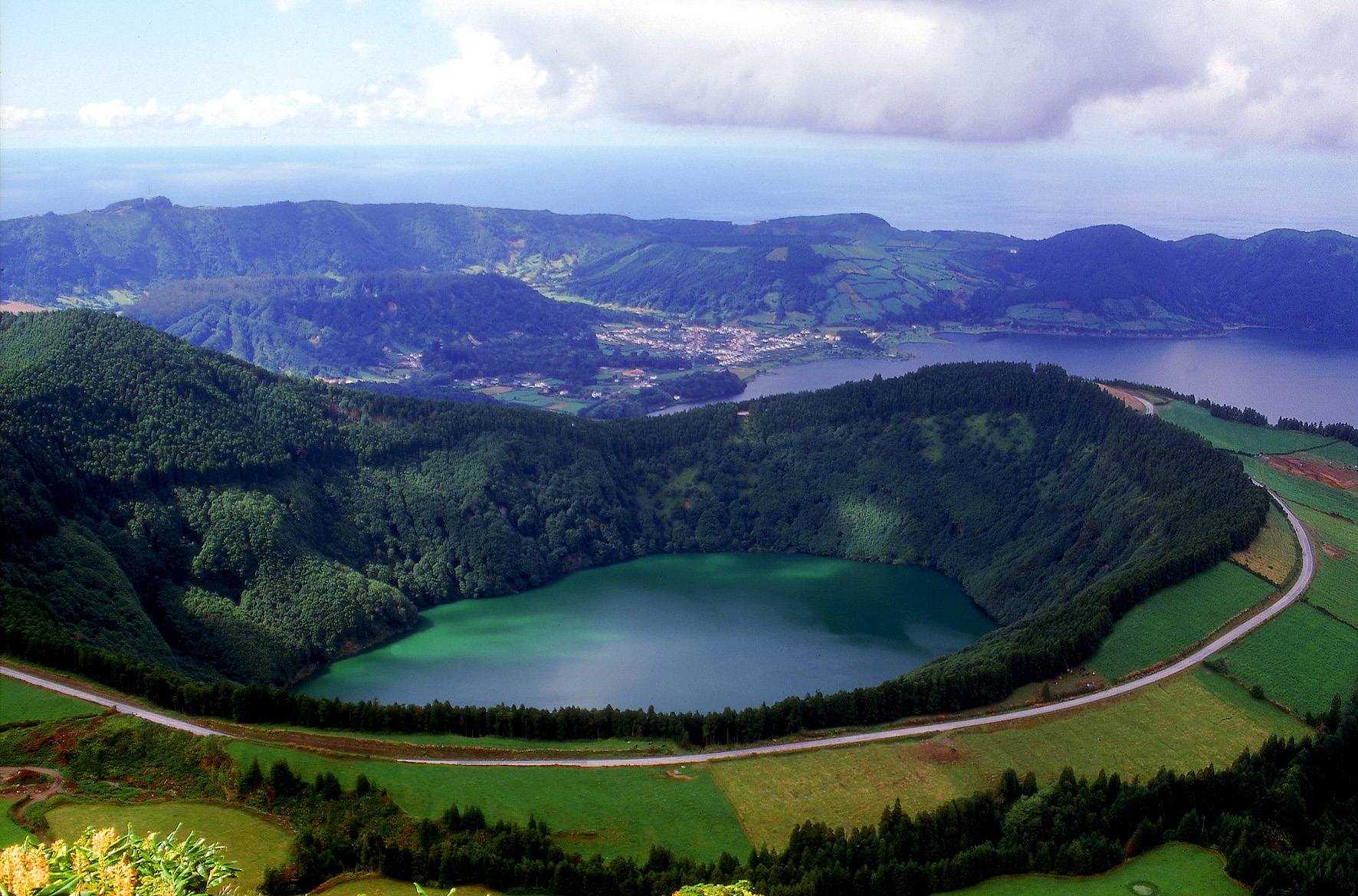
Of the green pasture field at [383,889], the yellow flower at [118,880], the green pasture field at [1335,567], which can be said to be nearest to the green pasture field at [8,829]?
the green pasture field at [383,889]

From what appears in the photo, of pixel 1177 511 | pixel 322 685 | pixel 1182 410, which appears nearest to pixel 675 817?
pixel 322 685

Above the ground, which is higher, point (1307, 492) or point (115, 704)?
point (1307, 492)

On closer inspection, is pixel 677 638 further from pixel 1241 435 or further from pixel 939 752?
pixel 1241 435

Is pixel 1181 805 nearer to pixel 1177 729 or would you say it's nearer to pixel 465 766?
pixel 1177 729

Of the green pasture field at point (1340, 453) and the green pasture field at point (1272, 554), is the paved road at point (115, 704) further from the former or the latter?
the green pasture field at point (1340, 453)

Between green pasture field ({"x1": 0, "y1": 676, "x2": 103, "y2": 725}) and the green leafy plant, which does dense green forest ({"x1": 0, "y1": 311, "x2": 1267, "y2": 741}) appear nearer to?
green pasture field ({"x1": 0, "y1": 676, "x2": 103, "y2": 725})

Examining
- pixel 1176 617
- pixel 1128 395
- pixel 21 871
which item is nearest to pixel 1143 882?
pixel 1176 617
